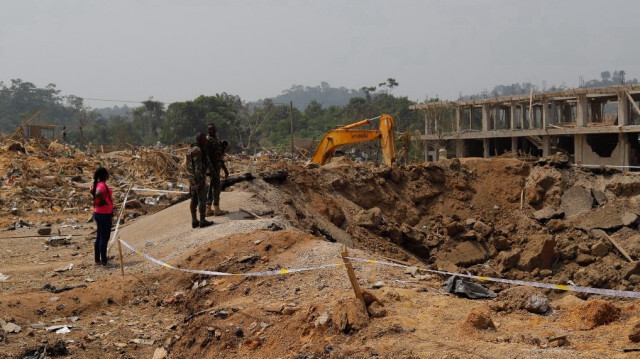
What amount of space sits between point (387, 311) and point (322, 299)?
0.79 m

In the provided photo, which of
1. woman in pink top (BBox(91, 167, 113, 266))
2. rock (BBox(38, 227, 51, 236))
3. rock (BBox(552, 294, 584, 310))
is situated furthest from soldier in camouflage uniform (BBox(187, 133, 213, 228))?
rock (BBox(552, 294, 584, 310))

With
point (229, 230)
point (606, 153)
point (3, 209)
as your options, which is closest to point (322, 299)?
point (229, 230)

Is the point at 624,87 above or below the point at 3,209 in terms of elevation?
above

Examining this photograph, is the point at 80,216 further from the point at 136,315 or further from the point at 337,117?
the point at 337,117

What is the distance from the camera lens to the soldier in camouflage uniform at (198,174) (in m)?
10.4

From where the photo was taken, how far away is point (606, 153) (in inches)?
1142

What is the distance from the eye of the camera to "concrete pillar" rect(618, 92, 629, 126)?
26062 mm

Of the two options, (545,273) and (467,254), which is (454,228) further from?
(545,273)

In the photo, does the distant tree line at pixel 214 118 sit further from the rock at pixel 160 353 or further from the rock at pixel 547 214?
the rock at pixel 160 353

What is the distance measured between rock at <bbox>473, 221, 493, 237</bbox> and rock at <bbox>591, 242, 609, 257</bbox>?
241 cm

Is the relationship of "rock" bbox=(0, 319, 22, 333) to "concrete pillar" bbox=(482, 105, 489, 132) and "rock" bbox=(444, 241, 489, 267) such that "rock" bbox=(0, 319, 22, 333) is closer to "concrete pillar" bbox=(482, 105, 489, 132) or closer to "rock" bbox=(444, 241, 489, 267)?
"rock" bbox=(444, 241, 489, 267)

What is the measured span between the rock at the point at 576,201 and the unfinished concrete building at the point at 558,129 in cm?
595

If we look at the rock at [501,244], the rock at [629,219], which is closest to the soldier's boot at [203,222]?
the rock at [501,244]

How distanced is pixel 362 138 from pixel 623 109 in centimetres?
1304
